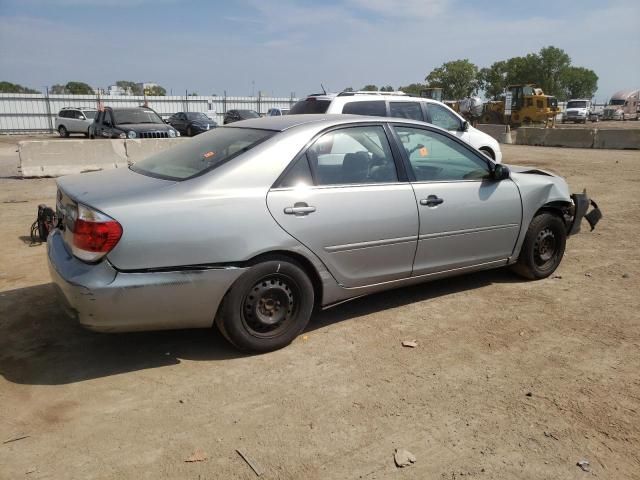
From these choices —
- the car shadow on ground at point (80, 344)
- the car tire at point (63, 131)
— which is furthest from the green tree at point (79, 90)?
the car shadow on ground at point (80, 344)

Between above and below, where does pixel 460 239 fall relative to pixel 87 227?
below

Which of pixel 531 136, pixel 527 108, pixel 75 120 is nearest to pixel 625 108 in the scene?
pixel 527 108

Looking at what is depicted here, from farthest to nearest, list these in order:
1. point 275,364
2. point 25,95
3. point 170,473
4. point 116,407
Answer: point 25,95
point 275,364
point 116,407
point 170,473

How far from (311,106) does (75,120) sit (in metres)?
25.1

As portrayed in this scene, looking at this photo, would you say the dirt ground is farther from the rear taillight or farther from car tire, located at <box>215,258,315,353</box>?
the rear taillight

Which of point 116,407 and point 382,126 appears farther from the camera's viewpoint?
point 382,126

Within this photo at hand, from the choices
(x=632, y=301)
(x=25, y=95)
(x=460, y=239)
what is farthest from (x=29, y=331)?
(x=25, y=95)

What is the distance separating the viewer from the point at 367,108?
8633mm

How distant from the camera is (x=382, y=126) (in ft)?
13.9

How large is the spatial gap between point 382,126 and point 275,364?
6.70 ft

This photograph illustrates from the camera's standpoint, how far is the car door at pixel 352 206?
365 centimetres

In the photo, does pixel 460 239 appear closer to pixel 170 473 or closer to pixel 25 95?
pixel 170 473

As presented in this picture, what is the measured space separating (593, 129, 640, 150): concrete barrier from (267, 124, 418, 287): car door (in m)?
19.2

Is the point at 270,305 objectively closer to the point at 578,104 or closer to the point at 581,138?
the point at 581,138
